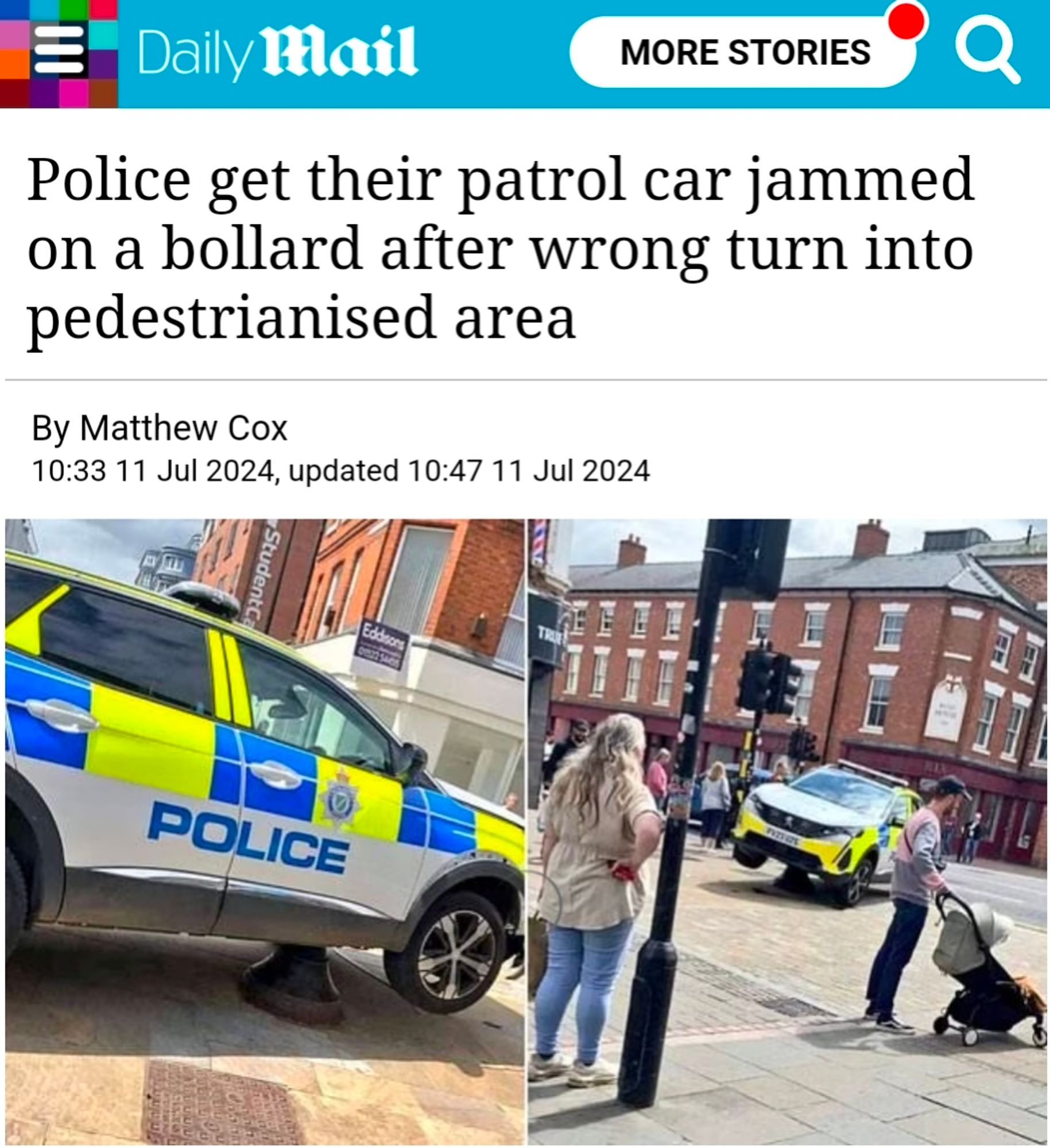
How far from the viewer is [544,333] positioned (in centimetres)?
312

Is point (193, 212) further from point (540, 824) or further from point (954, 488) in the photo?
point (954, 488)

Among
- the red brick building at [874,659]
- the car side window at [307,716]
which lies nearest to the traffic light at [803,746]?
the red brick building at [874,659]

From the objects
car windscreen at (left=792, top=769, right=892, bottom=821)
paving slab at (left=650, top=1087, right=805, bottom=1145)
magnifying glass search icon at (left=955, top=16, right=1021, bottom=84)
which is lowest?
paving slab at (left=650, top=1087, right=805, bottom=1145)

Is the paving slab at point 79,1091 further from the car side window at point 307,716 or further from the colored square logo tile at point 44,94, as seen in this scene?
the colored square logo tile at point 44,94

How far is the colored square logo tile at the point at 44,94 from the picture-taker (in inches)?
122

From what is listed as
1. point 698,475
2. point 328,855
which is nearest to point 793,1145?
point 328,855

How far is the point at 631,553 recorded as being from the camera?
10.7 feet

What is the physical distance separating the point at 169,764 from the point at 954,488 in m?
1.99

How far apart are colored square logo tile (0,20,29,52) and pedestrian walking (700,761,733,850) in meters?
2.44

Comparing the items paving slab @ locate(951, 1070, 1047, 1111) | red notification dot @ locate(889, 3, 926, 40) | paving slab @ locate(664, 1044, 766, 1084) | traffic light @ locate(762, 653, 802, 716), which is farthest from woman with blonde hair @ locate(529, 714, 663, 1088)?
red notification dot @ locate(889, 3, 926, 40)

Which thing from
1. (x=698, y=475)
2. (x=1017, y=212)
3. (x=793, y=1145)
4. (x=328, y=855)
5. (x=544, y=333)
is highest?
(x=1017, y=212)

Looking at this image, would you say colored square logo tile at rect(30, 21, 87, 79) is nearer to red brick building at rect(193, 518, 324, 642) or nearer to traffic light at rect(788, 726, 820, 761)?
red brick building at rect(193, 518, 324, 642)

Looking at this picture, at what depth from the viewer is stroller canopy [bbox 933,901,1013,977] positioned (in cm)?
339

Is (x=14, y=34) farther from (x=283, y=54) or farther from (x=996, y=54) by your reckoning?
(x=996, y=54)
